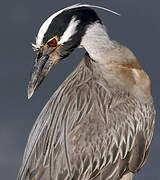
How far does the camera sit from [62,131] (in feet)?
18.6

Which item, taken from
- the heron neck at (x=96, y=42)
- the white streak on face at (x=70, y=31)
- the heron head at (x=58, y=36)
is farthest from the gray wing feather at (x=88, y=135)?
the white streak on face at (x=70, y=31)

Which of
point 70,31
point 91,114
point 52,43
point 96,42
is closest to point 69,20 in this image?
point 70,31

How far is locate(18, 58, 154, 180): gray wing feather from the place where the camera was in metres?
5.50

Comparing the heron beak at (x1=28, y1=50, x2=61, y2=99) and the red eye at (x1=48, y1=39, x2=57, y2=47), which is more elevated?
the red eye at (x1=48, y1=39, x2=57, y2=47)

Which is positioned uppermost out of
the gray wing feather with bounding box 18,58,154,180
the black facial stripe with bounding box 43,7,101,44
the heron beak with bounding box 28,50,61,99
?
the black facial stripe with bounding box 43,7,101,44

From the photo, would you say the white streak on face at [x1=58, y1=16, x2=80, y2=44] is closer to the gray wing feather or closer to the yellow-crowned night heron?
the yellow-crowned night heron

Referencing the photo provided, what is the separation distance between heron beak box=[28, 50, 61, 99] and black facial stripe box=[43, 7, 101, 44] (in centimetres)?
26

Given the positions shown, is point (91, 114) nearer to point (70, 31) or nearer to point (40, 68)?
point (40, 68)

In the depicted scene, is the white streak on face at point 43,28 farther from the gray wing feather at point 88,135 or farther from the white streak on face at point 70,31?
the gray wing feather at point 88,135

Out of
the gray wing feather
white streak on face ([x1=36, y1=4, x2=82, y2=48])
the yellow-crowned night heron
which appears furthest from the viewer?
the gray wing feather

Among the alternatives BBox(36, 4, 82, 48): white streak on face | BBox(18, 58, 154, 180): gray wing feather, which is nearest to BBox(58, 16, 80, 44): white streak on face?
BBox(36, 4, 82, 48): white streak on face

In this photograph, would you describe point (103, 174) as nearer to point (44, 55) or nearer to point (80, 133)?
point (80, 133)

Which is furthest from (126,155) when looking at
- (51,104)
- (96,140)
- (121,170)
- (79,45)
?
(79,45)

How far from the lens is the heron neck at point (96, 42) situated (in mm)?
5355
